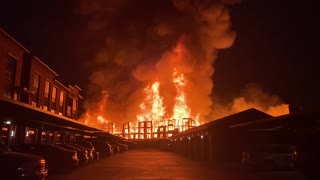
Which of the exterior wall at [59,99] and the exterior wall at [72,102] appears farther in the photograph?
the exterior wall at [72,102]

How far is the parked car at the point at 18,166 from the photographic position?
1353 centimetres

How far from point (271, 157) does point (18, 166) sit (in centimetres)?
1662

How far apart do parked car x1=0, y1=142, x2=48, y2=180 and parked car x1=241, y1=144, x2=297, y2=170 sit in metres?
15.3

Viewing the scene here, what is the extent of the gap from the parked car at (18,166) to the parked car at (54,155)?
722cm

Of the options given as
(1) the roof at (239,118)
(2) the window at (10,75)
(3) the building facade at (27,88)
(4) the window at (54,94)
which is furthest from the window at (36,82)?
(1) the roof at (239,118)

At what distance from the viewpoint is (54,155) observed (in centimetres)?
2350

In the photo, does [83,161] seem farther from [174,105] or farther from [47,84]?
[174,105]

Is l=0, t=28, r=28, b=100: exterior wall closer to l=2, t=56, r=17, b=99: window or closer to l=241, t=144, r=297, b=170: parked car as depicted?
l=2, t=56, r=17, b=99: window

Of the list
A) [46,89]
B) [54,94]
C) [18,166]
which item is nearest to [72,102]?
[54,94]

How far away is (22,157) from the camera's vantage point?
14117 mm

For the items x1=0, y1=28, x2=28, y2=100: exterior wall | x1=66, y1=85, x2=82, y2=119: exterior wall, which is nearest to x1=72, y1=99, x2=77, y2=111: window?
x1=66, y1=85, x2=82, y2=119: exterior wall

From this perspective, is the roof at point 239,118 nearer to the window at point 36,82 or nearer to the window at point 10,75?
the window at point 10,75

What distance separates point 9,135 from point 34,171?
27.3 m

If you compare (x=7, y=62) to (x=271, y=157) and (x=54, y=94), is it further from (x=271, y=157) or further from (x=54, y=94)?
(x=271, y=157)
